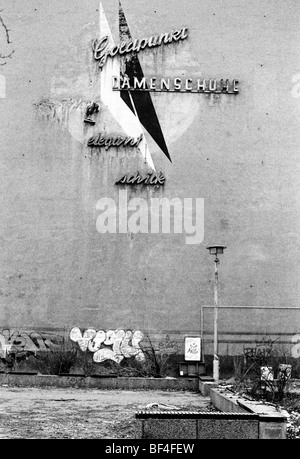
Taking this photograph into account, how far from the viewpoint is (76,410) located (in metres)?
17.0

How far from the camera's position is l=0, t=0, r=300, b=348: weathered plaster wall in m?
25.4

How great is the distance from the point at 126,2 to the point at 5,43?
436 cm

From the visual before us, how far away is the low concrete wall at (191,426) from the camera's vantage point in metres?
11.5

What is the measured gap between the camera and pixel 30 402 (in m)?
18.5

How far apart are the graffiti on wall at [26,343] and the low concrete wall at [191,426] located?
13.9 m

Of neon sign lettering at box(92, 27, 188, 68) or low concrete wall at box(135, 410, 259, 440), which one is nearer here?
low concrete wall at box(135, 410, 259, 440)

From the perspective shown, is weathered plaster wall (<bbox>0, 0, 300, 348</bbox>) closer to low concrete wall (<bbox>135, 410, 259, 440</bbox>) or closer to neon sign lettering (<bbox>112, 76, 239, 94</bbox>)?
neon sign lettering (<bbox>112, 76, 239, 94</bbox>)

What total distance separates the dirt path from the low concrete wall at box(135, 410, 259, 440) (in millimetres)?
1602
